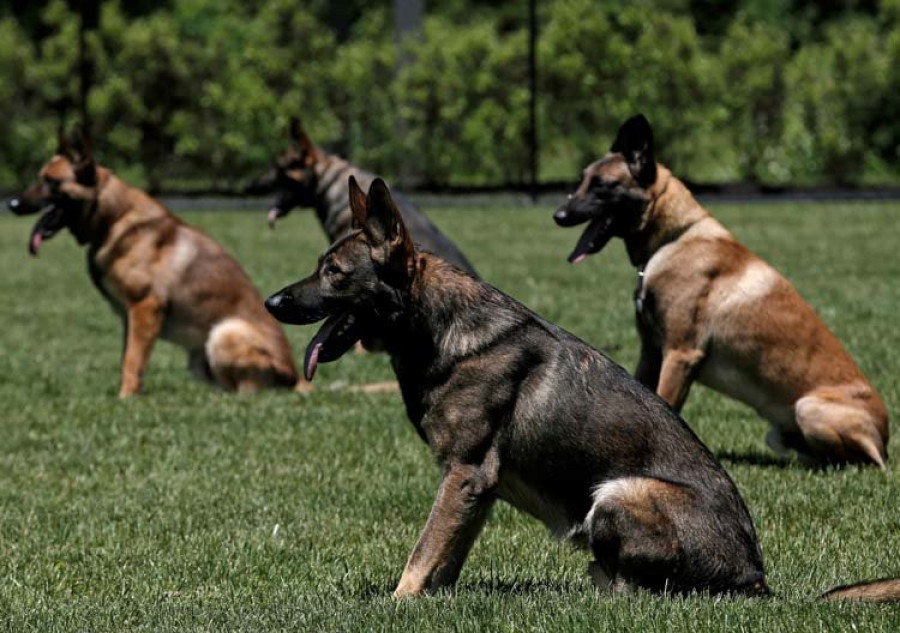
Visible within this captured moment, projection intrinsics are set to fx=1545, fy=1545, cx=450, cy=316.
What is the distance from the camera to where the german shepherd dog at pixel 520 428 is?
4965 mm

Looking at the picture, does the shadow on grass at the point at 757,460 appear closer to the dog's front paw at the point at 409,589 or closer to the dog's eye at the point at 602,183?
the dog's eye at the point at 602,183

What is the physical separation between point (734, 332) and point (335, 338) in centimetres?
319

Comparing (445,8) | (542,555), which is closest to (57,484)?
(542,555)

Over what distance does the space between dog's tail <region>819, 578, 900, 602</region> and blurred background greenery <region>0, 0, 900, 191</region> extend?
72.3ft

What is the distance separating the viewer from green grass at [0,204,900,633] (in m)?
4.93

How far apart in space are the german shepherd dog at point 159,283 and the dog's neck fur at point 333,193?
218 centimetres

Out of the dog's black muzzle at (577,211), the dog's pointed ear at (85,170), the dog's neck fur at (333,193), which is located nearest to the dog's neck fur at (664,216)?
the dog's black muzzle at (577,211)

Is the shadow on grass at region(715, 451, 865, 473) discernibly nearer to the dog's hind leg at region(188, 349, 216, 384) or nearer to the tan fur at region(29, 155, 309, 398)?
the tan fur at region(29, 155, 309, 398)

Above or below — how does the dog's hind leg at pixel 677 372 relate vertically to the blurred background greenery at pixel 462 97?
above

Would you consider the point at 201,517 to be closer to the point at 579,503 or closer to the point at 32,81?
the point at 579,503

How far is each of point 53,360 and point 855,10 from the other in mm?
32895

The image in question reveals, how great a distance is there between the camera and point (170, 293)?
421 inches

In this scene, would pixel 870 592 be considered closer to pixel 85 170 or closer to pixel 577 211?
pixel 577 211

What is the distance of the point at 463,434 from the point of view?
16.9 ft
